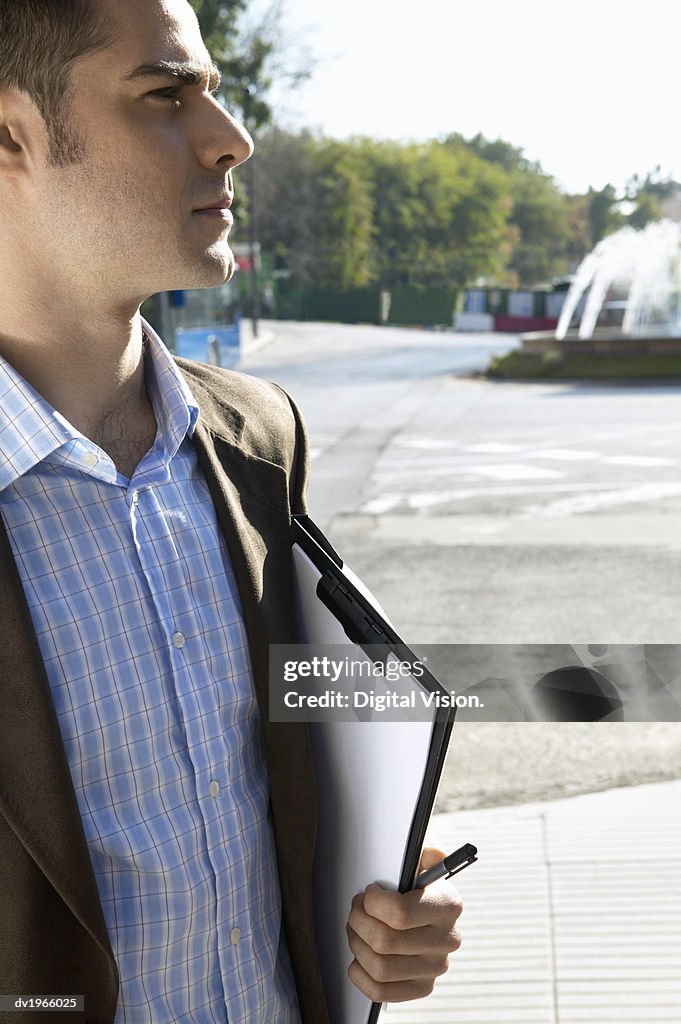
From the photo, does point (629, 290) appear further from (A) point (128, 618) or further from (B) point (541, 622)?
(A) point (128, 618)

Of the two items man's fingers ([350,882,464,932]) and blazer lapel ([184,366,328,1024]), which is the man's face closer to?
blazer lapel ([184,366,328,1024])

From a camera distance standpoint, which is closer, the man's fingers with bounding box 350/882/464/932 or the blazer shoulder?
the man's fingers with bounding box 350/882/464/932

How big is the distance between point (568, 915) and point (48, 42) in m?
2.95

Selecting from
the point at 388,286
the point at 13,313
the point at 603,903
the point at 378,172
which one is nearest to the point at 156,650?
the point at 13,313

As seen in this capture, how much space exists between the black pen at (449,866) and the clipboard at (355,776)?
2 cm

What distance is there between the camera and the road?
4766mm

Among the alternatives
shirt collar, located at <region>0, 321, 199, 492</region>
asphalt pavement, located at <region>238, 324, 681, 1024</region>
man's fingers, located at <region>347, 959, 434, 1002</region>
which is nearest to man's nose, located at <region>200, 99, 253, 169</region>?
shirt collar, located at <region>0, 321, 199, 492</region>

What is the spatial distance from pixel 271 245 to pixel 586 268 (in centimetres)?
1212

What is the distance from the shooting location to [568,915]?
346 cm

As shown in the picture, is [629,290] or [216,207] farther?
[629,290]

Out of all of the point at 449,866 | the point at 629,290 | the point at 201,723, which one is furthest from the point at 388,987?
the point at 629,290

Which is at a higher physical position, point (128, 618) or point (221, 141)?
point (221, 141)

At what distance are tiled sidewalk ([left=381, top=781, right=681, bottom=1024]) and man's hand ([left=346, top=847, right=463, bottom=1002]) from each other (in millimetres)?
1859

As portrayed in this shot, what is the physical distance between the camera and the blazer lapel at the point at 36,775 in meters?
1.13
